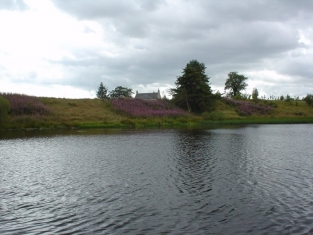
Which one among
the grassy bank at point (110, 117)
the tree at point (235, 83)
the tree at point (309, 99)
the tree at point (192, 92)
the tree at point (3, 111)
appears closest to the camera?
the tree at point (3, 111)

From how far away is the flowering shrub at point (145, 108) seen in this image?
8438cm

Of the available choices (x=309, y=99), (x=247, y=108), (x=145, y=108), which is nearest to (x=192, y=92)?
(x=145, y=108)

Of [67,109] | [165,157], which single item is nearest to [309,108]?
[67,109]

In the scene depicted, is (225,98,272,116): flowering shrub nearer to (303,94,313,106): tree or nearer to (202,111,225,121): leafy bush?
(202,111,225,121): leafy bush

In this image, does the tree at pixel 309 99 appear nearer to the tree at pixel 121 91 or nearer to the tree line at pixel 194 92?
the tree line at pixel 194 92

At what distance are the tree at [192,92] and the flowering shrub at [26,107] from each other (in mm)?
40776

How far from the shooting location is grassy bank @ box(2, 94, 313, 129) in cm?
6725

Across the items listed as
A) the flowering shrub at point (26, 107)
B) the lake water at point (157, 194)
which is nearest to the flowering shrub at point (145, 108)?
the flowering shrub at point (26, 107)

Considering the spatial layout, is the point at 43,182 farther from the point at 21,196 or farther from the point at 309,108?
the point at 309,108

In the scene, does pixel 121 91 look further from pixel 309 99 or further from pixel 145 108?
pixel 309 99

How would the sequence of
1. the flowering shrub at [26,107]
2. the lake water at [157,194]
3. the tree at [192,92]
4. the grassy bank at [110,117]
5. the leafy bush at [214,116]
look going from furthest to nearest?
1. the tree at [192,92]
2. the leafy bush at [214,116]
3. the flowering shrub at [26,107]
4. the grassy bank at [110,117]
5. the lake water at [157,194]

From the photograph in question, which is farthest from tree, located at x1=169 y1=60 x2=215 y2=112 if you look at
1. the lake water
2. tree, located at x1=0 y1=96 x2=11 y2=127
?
the lake water

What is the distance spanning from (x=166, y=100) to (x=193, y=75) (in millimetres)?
13965

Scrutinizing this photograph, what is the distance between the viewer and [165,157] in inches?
1107
